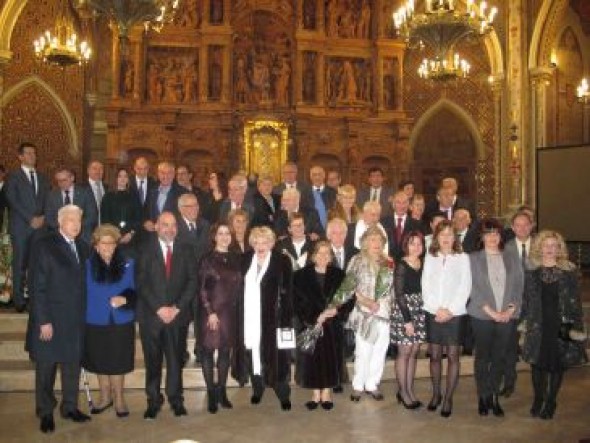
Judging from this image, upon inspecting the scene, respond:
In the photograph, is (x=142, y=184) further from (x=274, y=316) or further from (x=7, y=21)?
(x=7, y=21)

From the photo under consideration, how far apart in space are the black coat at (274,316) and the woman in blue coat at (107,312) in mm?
894

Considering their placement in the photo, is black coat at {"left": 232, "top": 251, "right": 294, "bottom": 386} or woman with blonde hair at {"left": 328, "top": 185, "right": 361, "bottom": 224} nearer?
black coat at {"left": 232, "top": 251, "right": 294, "bottom": 386}

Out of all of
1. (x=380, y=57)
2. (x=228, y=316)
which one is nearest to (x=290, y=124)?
(x=380, y=57)

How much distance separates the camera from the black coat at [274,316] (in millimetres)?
5082

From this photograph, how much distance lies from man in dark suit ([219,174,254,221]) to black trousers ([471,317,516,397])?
2.60m

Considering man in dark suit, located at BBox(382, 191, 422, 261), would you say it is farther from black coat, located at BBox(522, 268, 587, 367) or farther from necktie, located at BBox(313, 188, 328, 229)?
black coat, located at BBox(522, 268, 587, 367)

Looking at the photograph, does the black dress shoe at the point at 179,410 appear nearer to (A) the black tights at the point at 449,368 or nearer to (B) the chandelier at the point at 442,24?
(A) the black tights at the point at 449,368

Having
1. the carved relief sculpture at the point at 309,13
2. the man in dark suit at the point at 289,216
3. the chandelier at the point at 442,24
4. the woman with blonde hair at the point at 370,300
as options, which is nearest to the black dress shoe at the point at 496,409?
the woman with blonde hair at the point at 370,300

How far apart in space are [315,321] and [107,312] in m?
1.60

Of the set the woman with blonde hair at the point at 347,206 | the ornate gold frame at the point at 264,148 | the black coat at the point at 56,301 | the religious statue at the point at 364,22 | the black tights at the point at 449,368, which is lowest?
the black tights at the point at 449,368

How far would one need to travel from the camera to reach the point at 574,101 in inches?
563

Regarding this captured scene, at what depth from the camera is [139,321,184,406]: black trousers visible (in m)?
4.88

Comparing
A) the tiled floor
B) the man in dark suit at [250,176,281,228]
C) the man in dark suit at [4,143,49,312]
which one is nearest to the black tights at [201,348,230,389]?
the tiled floor

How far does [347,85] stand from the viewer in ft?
42.2
